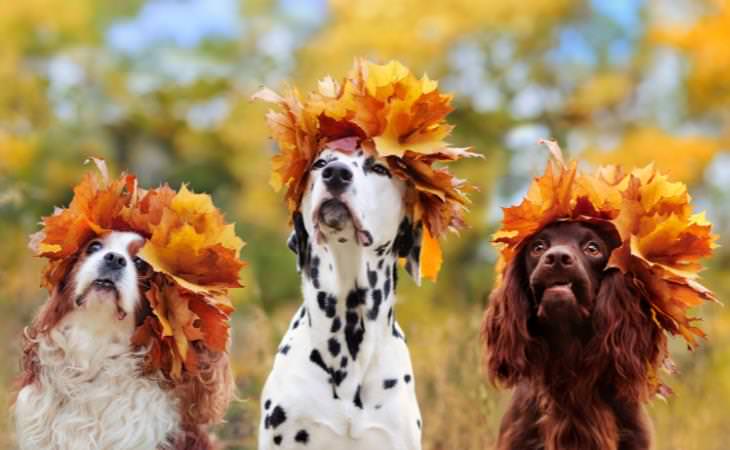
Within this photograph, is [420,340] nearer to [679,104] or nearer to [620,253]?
[620,253]

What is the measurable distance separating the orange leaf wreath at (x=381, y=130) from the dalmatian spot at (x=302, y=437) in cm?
89

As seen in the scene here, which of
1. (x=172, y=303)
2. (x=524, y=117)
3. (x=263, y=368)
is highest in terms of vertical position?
(x=524, y=117)

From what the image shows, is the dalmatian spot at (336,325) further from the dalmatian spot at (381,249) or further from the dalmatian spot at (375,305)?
the dalmatian spot at (381,249)

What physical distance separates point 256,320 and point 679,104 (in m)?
13.5

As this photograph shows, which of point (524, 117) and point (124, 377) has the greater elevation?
point (524, 117)

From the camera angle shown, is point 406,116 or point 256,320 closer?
point 406,116

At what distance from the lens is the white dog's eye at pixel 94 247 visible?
200 inches

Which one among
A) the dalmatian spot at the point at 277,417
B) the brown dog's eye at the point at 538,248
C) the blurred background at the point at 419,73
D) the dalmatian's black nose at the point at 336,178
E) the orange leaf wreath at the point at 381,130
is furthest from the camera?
the blurred background at the point at 419,73

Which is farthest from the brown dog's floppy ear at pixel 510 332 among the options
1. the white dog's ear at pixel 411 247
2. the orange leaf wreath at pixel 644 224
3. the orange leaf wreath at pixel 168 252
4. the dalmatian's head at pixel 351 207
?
the orange leaf wreath at pixel 168 252

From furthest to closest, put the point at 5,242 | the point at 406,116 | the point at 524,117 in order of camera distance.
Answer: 1. the point at 524,117
2. the point at 5,242
3. the point at 406,116

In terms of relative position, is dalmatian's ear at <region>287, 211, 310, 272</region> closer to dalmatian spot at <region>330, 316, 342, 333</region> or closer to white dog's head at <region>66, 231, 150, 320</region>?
dalmatian spot at <region>330, 316, 342, 333</region>

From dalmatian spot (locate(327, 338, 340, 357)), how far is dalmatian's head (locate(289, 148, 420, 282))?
1.15 feet

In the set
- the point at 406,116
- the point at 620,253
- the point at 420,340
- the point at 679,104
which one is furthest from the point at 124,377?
the point at 679,104

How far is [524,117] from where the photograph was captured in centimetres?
1864
